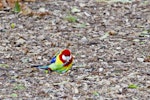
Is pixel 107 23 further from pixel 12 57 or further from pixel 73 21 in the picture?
pixel 12 57

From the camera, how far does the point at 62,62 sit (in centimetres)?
513

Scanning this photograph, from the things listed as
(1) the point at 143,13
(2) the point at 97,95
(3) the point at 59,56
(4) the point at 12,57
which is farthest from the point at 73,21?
(2) the point at 97,95

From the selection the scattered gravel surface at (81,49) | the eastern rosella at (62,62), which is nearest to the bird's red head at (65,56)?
the eastern rosella at (62,62)

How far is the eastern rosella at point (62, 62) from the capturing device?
201 inches

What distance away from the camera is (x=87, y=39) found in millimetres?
6469

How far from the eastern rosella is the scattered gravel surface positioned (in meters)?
0.06

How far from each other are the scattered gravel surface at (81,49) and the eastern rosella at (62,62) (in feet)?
0.19

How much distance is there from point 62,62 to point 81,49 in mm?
981

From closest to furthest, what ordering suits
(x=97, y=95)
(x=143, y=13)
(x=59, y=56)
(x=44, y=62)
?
(x=97, y=95) < (x=59, y=56) < (x=44, y=62) < (x=143, y=13)

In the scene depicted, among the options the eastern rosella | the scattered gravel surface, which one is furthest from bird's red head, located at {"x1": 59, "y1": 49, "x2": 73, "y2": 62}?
the scattered gravel surface

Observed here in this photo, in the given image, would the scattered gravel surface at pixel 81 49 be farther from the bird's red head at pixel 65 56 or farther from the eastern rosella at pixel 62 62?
the bird's red head at pixel 65 56

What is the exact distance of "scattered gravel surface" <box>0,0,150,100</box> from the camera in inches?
190

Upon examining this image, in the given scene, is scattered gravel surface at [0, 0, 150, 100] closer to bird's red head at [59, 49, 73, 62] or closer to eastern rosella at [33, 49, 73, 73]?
eastern rosella at [33, 49, 73, 73]

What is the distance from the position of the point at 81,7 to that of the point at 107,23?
0.75m
